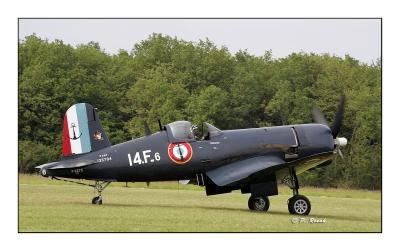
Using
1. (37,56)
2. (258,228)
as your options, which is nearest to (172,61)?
(37,56)

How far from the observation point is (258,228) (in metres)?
15.6

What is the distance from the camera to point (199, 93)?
3944 centimetres

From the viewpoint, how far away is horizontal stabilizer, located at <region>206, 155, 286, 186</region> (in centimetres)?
1858

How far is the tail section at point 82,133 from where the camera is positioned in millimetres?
19438

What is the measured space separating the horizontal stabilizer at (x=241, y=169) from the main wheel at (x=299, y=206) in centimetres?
95

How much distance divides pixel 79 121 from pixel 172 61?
901 inches

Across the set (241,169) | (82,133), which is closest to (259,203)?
(241,169)

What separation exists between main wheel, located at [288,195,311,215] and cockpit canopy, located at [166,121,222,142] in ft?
8.11

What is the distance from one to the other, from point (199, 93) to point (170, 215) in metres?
22.4

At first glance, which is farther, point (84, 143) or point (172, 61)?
point (172, 61)

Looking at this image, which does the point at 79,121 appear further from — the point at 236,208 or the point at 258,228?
the point at 258,228

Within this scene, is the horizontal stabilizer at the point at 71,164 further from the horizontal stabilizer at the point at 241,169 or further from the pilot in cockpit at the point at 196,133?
the horizontal stabilizer at the point at 241,169

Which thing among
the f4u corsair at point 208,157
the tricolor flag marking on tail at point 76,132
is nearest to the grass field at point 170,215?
the f4u corsair at point 208,157

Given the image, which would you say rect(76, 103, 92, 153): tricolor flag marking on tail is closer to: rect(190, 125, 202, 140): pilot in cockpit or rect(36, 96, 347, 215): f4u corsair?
rect(36, 96, 347, 215): f4u corsair
